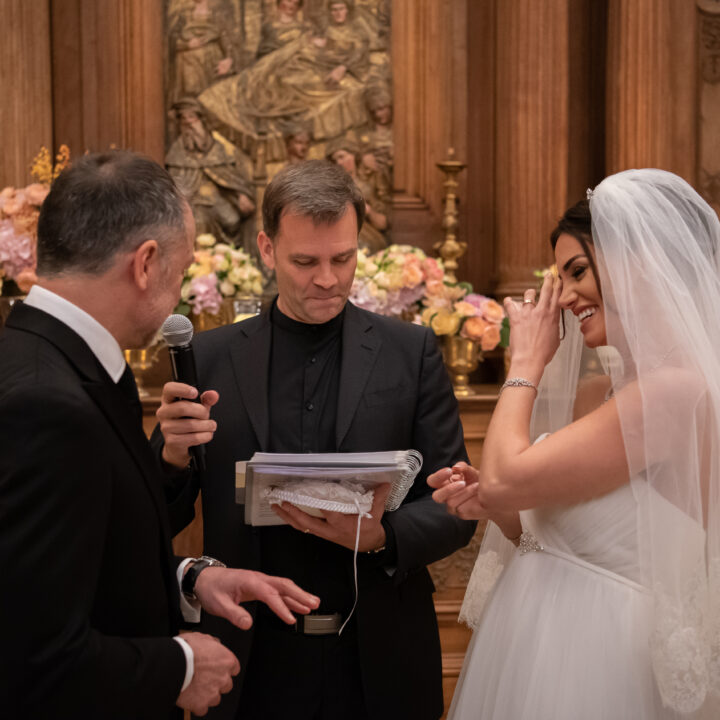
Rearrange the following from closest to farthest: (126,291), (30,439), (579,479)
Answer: (30,439) < (126,291) < (579,479)

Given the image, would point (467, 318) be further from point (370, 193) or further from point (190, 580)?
point (190, 580)

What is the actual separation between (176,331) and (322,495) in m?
0.51

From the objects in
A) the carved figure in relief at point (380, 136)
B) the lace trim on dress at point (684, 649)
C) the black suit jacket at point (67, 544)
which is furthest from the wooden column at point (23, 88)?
the lace trim on dress at point (684, 649)

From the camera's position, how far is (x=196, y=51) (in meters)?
6.30

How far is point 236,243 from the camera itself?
20.9ft

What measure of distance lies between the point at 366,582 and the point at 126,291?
115 cm

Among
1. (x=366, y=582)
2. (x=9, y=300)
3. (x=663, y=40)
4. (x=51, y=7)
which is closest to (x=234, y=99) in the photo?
(x=51, y=7)

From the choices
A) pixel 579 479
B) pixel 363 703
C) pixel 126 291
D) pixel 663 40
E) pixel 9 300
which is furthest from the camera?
pixel 663 40

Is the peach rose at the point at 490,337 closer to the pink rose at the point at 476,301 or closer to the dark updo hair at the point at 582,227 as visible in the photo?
the pink rose at the point at 476,301

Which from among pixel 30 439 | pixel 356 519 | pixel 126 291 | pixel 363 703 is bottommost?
pixel 363 703

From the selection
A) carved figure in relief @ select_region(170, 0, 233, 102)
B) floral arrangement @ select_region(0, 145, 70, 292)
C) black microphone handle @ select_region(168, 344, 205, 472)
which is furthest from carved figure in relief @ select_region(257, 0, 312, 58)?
black microphone handle @ select_region(168, 344, 205, 472)

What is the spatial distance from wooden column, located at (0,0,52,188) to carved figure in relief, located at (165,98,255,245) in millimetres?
827

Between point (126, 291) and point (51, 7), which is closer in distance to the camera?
point (126, 291)

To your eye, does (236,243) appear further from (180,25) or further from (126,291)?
(126,291)
